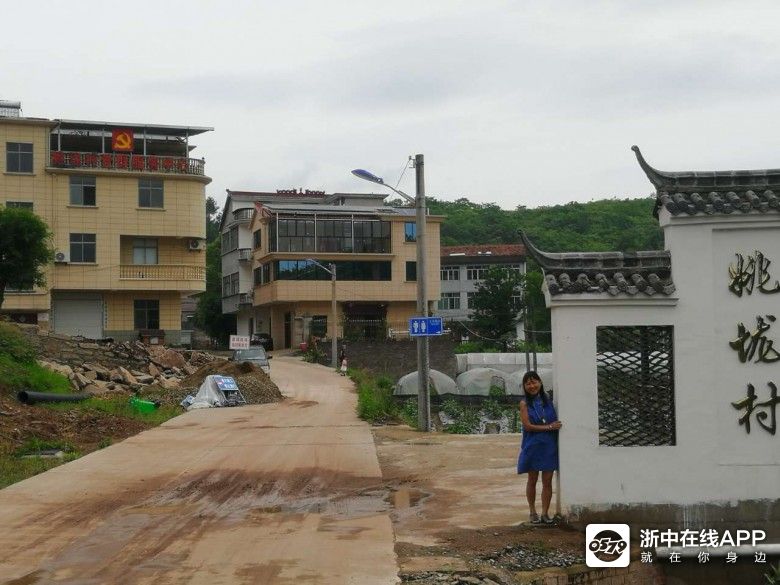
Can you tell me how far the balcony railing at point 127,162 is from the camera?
48625 millimetres

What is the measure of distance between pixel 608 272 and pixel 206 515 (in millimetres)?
5444

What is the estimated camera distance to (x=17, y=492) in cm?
1323

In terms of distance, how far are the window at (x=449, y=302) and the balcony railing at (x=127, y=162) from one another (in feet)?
112

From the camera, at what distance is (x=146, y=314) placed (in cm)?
5162

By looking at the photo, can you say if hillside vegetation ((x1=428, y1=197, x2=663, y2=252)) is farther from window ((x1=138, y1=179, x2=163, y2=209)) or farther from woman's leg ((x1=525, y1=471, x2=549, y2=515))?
woman's leg ((x1=525, y1=471, x2=549, y2=515))

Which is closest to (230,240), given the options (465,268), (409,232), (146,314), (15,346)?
(409,232)

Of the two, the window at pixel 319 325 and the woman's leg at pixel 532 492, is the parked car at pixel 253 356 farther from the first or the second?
the woman's leg at pixel 532 492

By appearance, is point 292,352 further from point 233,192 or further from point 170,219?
point 233,192

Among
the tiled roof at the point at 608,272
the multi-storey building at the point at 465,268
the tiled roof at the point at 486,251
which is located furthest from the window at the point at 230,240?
the tiled roof at the point at 608,272

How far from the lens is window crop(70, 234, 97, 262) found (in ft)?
160

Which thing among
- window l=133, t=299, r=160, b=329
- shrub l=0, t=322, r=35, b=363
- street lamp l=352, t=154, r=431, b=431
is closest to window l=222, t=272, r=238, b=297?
window l=133, t=299, r=160, b=329

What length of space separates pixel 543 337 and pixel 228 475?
162 feet

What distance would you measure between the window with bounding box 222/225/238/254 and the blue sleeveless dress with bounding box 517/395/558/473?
6049cm
